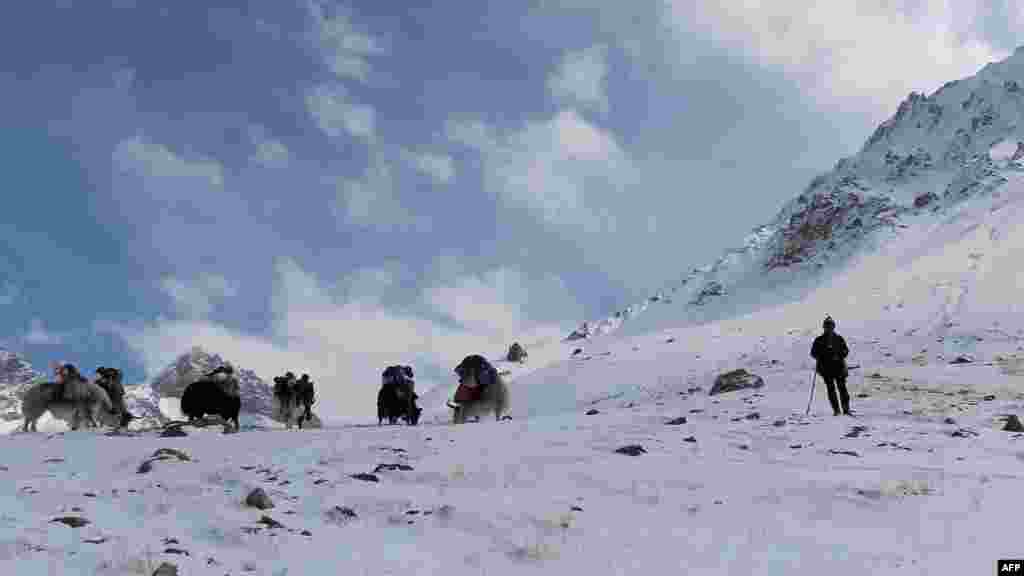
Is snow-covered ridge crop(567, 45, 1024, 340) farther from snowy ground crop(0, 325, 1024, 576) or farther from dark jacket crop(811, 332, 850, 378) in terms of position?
snowy ground crop(0, 325, 1024, 576)

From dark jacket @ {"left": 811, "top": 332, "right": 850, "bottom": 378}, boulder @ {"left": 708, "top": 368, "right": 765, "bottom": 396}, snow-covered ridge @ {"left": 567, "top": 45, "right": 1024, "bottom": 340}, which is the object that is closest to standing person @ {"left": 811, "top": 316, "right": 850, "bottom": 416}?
dark jacket @ {"left": 811, "top": 332, "right": 850, "bottom": 378}

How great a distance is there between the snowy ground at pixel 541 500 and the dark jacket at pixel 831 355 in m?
2.80

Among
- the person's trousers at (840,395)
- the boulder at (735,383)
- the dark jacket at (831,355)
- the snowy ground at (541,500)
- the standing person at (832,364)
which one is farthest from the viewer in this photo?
the boulder at (735,383)

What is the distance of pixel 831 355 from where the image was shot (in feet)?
56.2

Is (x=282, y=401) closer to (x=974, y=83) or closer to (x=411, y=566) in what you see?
(x=411, y=566)

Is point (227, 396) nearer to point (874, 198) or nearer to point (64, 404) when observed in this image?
point (64, 404)

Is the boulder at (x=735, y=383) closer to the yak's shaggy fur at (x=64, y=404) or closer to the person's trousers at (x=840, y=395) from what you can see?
the person's trousers at (x=840, y=395)

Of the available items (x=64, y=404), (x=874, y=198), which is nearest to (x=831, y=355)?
(x=64, y=404)

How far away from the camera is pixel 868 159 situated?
5984 inches

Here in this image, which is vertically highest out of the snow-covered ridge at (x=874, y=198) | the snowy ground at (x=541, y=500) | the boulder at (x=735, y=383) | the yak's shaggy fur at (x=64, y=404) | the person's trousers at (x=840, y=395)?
Result: the snow-covered ridge at (x=874, y=198)

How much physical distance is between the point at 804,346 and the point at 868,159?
400 ft

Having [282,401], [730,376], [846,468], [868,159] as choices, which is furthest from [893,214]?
[846,468]

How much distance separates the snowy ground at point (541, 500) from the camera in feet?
20.2

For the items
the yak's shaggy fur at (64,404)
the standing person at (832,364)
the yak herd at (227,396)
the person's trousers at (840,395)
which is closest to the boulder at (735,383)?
the standing person at (832,364)
